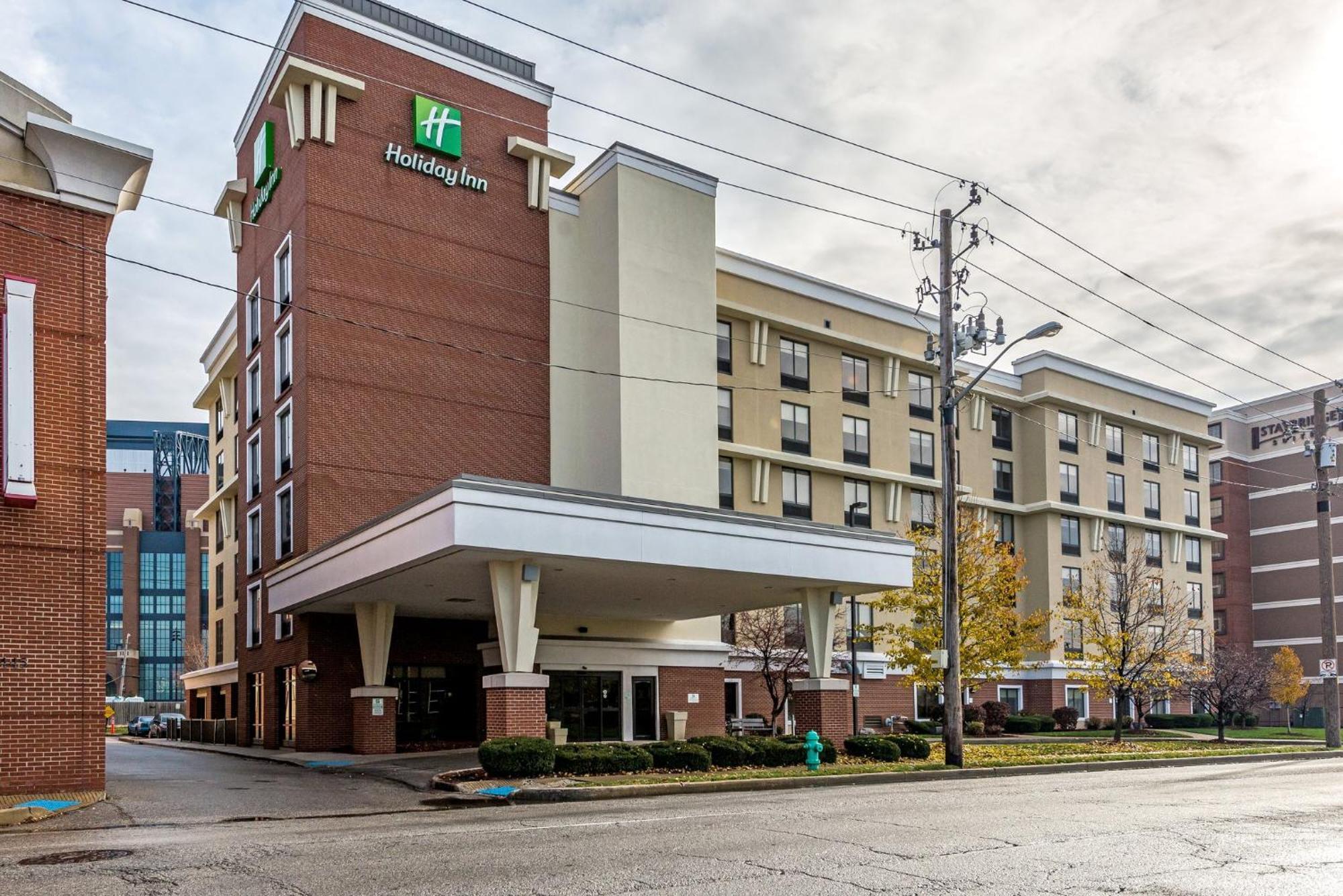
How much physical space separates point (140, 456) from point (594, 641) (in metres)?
127

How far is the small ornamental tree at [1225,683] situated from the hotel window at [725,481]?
1860cm

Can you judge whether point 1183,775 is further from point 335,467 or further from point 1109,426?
point 1109,426

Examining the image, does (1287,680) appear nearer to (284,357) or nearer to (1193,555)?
(1193,555)

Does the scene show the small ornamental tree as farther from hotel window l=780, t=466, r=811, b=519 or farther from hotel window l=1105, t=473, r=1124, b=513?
hotel window l=780, t=466, r=811, b=519

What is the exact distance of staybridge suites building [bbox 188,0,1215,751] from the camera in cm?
3159

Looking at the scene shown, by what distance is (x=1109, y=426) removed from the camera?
66.2 m

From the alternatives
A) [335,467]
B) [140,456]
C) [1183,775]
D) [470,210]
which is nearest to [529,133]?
[470,210]

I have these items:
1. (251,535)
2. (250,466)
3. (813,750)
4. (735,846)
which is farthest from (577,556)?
(250,466)

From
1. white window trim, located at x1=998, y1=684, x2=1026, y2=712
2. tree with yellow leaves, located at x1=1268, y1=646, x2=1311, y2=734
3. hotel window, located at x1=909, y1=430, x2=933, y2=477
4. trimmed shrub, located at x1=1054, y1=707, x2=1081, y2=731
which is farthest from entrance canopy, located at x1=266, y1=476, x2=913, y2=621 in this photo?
tree with yellow leaves, located at x1=1268, y1=646, x2=1311, y2=734

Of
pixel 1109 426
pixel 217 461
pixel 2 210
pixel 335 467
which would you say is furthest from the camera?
pixel 1109 426

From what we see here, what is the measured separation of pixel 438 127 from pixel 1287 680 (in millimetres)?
59100

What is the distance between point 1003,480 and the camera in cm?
6147

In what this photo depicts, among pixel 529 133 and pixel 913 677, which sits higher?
pixel 529 133

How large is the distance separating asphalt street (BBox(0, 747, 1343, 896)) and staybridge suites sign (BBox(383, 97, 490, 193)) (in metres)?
22.9
